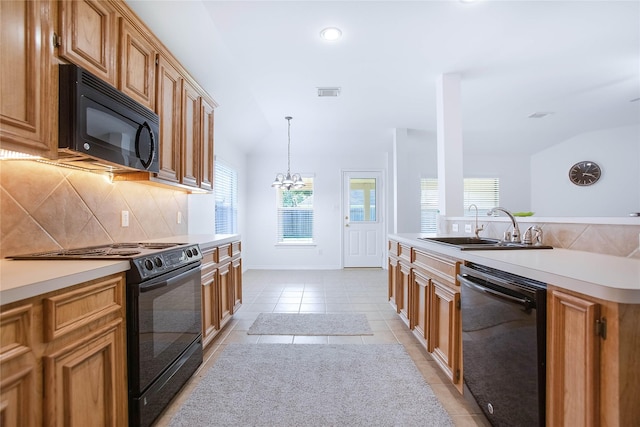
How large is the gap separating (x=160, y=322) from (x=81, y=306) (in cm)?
52

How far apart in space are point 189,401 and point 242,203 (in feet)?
14.2

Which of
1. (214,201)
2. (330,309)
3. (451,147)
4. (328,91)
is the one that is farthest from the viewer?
(214,201)

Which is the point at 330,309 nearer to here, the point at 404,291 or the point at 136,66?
the point at 404,291

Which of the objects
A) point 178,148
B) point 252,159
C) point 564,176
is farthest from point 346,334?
point 564,176

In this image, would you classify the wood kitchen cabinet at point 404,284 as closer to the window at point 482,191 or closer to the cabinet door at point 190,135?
the cabinet door at point 190,135

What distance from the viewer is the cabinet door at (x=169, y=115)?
214cm

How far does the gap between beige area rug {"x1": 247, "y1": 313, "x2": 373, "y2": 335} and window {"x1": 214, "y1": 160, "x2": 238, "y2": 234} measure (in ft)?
6.48

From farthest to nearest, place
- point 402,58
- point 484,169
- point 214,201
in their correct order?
1. point 484,169
2. point 214,201
3. point 402,58

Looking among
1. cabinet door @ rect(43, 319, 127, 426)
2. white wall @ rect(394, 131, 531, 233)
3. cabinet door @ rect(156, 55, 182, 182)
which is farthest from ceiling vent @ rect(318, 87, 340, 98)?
cabinet door @ rect(43, 319, 127, 426)

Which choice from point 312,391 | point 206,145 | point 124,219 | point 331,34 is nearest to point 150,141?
point 124,219

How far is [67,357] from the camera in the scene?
1.06 m

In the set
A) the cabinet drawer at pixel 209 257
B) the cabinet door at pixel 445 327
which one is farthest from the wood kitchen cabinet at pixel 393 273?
the cabinet drawer at pixel 209 257

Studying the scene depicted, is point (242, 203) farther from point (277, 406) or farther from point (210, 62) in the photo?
point (277, 406)

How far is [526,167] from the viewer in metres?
6.38
